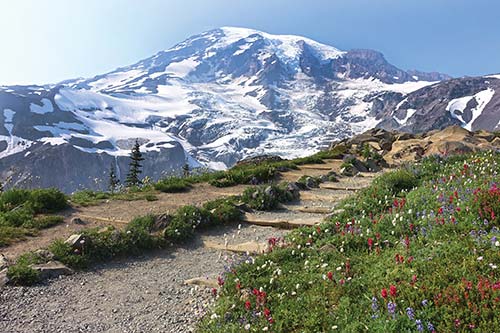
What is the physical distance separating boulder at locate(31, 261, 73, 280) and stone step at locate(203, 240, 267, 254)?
3584mm

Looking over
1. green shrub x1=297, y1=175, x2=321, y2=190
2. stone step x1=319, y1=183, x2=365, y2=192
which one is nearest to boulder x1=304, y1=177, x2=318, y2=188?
green shrub x1=297, y1=175, x2=321, y2=190

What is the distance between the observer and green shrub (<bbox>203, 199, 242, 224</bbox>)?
13.2 metres

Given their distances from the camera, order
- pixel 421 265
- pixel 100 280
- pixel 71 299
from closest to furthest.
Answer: pixel 421 265 < pixel 71 299 < pixel 100 280

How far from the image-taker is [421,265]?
6371 millimetres

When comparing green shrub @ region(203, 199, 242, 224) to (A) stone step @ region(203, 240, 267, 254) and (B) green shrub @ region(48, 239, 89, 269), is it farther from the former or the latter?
(B) green shrub @ region(48, 239, 89, 269)

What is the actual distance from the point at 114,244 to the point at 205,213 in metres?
3.13

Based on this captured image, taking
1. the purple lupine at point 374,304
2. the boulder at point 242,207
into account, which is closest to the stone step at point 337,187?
the boulder at point 242,207

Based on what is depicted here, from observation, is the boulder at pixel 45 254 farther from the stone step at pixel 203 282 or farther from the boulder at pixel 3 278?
the stone step at pixel 203 282

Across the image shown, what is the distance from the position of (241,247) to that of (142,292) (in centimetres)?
304

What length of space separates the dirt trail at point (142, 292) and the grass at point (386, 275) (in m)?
0.87

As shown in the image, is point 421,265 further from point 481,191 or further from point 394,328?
point 481,191

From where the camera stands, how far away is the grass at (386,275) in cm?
521

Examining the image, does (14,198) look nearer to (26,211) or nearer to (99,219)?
(26,211)

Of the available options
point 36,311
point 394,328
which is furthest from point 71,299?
point 394,328
